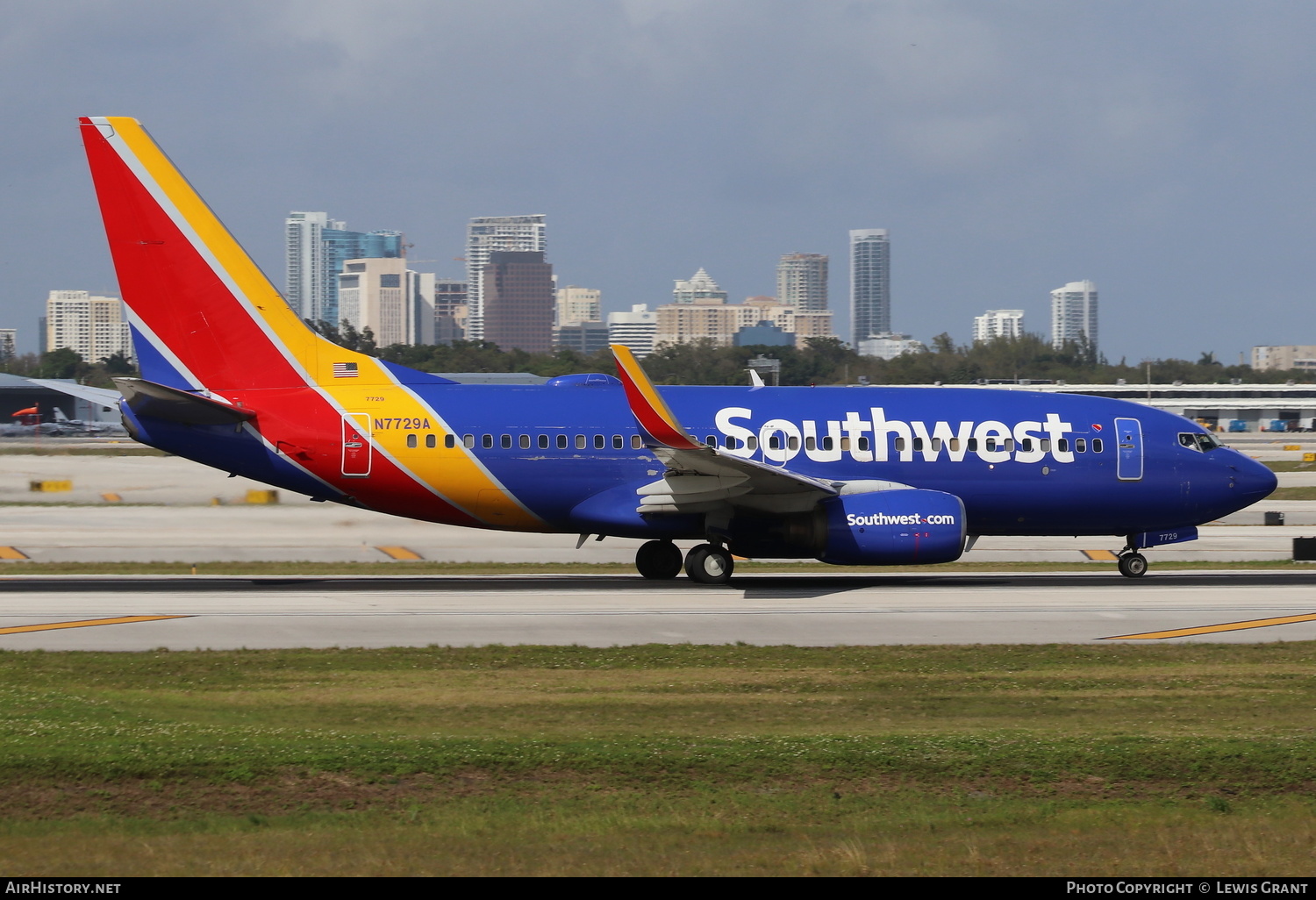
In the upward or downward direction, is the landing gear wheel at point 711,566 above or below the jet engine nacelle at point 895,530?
below

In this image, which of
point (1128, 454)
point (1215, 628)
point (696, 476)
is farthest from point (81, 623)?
point (1128, 454)

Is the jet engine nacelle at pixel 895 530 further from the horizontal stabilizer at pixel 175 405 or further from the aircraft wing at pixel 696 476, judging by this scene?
the horizontal stabilizer at pixel 175 405

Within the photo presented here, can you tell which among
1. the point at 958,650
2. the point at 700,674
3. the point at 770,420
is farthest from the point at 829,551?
the point at 700,674

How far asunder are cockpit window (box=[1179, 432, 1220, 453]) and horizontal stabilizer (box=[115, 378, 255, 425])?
62.6 ft

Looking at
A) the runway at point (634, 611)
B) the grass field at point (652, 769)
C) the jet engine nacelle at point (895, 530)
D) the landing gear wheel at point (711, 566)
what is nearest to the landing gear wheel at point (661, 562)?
the runway at point (634, 611)

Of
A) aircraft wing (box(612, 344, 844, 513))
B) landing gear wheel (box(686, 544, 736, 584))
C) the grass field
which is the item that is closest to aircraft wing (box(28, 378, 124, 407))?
aircraft wing (box(612, 344, 844, 513))

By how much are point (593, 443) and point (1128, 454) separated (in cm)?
1119

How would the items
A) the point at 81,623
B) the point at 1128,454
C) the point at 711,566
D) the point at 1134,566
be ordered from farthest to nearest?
the point at 1128,454 → the point at 1134,566 → the point at 711,566 → the point at 81,623

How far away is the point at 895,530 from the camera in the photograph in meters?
25.3

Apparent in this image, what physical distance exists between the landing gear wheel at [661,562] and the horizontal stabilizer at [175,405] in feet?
27.3

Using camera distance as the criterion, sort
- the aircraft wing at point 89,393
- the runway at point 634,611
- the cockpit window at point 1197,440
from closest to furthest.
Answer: the runway at point 634,611, the aircraft wing at point 89,393, the cockpit window at point 1197,440

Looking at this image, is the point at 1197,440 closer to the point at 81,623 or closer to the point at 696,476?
the point at 696,476

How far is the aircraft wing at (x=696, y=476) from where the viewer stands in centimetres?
2486

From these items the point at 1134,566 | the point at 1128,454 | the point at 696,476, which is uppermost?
the point at 1128,454
